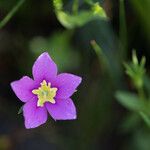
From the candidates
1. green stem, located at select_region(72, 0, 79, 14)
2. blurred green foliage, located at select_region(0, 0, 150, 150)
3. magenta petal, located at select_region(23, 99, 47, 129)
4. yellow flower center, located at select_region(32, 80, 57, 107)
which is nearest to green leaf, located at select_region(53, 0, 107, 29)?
green stem, located at select_region(72, 0, 79, 14)

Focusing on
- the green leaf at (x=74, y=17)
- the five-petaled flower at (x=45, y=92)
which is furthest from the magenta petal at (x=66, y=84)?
the green leaf at (x=74, y=17)

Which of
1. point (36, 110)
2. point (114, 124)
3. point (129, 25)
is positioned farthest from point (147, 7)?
point (36, 110)

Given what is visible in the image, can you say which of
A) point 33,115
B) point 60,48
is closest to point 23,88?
point 33,115

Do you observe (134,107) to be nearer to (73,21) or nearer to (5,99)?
(73,21)

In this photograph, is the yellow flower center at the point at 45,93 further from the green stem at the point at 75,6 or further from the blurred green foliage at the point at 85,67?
the blurred green foliage at the point at 85,67

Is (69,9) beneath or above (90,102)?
above

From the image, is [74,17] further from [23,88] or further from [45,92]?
[23,88]

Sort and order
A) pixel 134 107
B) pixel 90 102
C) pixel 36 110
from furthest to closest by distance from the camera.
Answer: pixel 90 102, pixel 134 107, pixel 36 110
